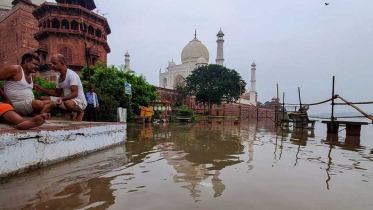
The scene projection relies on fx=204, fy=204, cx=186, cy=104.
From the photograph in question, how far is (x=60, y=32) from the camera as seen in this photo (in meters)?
21.1

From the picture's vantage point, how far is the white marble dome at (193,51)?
4000 cm

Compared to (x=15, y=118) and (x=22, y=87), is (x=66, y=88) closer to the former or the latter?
(x=22, y=87)

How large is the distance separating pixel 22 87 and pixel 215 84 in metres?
25.5

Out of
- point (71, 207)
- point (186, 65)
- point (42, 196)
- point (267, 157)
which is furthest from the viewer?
point (186, 65)

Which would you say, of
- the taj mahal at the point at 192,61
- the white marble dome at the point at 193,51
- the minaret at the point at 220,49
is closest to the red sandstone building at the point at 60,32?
the taj mahal at the point at 192,61

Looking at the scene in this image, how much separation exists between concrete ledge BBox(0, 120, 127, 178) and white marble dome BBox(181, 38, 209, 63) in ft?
121

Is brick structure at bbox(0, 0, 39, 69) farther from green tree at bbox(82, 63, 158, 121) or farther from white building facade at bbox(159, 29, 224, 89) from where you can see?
white building facade at bbox(159, 29, 224, 89)

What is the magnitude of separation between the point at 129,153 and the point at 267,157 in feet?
8.46

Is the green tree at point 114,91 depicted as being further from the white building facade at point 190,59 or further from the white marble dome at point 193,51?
the white marble dome at point 193,51

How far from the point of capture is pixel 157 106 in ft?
51.0

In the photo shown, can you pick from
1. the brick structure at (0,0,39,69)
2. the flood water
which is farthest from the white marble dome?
the flood water

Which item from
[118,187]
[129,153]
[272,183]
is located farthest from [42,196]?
[272,183]

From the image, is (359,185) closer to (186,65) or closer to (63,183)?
(63,183)

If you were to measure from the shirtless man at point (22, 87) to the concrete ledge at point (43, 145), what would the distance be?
0.35m
